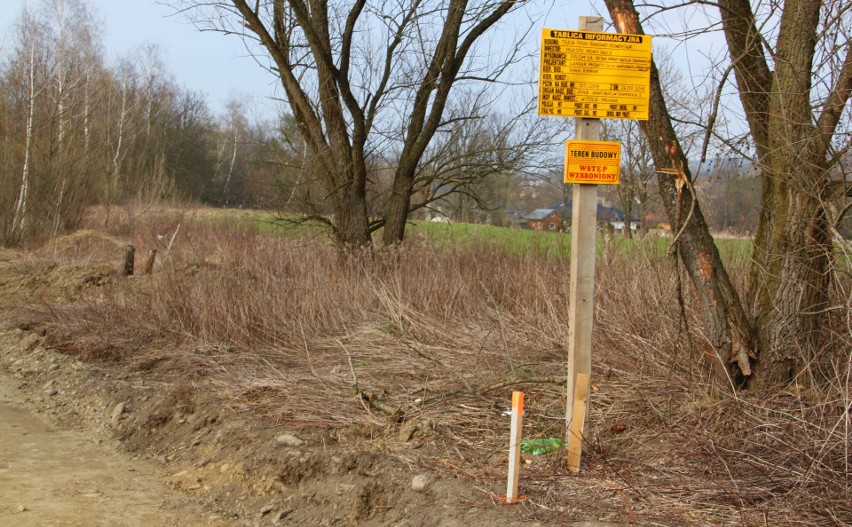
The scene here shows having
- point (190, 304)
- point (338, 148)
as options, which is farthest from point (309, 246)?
point (190, 304)

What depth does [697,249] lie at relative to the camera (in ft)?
17.4

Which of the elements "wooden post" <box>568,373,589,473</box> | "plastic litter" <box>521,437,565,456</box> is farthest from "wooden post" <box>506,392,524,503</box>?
"plastic litter" <box>521,437,565,456</box>

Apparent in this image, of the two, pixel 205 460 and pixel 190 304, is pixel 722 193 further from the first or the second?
pixel 190 304

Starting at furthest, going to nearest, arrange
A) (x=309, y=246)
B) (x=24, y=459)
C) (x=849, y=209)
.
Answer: (x=309, y=246)
(x=24, y=459)
(x=849, y=209)

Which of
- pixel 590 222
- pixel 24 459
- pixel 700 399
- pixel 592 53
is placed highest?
pixel 592 53

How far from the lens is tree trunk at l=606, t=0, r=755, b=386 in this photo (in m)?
5.21

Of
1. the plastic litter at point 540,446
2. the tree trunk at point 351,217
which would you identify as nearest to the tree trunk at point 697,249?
the plastic litter at point 540,446

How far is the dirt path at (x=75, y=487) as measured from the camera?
4.47 m

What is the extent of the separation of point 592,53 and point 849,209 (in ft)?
7.00

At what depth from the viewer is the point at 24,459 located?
550 centimetres

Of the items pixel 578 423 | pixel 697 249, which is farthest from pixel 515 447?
pixel 697 249

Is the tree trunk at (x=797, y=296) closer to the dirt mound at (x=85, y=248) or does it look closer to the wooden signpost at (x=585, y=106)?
the wooden signpost at (x=585, y=106)

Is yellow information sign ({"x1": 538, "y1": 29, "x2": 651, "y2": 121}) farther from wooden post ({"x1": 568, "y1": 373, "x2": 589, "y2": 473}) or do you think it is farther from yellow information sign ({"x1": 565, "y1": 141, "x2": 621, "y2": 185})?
wooden post ({"x1": 568, "y1": 373, "x2": 589, "y2": 473})

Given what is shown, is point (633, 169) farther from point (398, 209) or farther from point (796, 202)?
point (796, 202)
